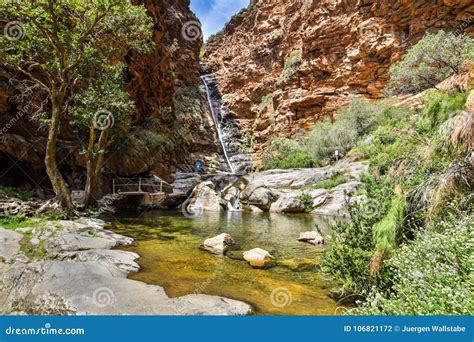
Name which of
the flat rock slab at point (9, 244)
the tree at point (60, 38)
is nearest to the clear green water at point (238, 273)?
the flat rock slab at point (9, 244)

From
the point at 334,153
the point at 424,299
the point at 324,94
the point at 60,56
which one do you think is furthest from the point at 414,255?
the point at 324,94

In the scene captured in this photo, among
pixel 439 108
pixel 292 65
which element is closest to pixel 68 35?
pixel 439 108

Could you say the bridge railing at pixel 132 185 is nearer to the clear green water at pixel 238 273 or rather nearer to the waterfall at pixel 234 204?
the waterfall at pixel 234 204

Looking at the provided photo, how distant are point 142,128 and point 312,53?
24630 millimetres

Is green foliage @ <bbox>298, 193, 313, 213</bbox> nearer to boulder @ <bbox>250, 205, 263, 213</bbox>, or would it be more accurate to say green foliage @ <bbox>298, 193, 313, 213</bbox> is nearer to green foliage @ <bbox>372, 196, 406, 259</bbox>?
boulder @ <bbox>250, 205, 263, 213</bbox>

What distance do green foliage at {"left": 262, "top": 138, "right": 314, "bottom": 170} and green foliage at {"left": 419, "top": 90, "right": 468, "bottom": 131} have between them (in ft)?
79.6

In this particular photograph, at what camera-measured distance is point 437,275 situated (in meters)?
3.51

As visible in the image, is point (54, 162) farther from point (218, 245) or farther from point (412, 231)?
point (412, 231)

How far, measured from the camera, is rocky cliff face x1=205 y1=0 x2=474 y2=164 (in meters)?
29.3

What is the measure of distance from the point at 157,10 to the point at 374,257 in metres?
27.9

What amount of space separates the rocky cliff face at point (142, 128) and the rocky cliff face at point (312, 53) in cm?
856

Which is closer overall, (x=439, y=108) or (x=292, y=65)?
(x=439, y=108)

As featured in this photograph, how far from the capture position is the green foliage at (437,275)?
3092 mm

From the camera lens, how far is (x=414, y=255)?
399 centimetres
